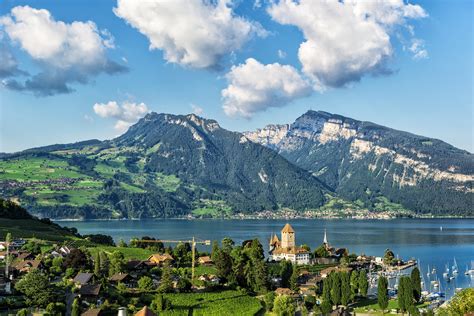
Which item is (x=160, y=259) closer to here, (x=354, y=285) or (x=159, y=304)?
(x=159, y=304)

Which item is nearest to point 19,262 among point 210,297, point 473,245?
point 210,297

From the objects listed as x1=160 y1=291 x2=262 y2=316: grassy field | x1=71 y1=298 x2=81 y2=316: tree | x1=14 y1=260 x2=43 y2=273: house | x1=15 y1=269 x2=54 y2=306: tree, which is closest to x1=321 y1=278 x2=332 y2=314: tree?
x1=160 y1=291 x2=262 y2=316: grassy field

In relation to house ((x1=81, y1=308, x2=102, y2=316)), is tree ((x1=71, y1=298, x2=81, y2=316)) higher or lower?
higher

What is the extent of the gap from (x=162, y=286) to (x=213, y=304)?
6.69 m

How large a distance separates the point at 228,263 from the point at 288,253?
41.8 m

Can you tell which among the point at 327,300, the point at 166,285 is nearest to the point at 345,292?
the point at 327,300

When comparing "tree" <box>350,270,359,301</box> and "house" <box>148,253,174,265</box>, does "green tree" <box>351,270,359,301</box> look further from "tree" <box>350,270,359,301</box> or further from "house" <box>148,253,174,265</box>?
"house" <box>148,253,174,265</box>

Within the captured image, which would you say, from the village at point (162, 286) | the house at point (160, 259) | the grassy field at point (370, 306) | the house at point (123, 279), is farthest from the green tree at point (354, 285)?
the house at point (123, 279)

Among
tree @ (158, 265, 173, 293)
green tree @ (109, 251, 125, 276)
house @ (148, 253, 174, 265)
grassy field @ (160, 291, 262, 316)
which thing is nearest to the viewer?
grassy field @ (160, 291, 262, 316)

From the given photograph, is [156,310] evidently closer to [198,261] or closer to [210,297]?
[210,297]

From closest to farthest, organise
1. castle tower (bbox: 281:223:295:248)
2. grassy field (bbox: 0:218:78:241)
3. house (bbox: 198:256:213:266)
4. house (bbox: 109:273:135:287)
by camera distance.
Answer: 1. house (bbox: 109:273:135:287)
2. house (bbox: 198:256:213:266)
3. grassy field (bbox: 0:218:78:241)
4. castle tower (bbox: 281:223:295:248)

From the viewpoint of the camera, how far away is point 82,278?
60.3 m

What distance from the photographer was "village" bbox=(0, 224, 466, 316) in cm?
5275

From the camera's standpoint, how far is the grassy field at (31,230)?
97375mm
